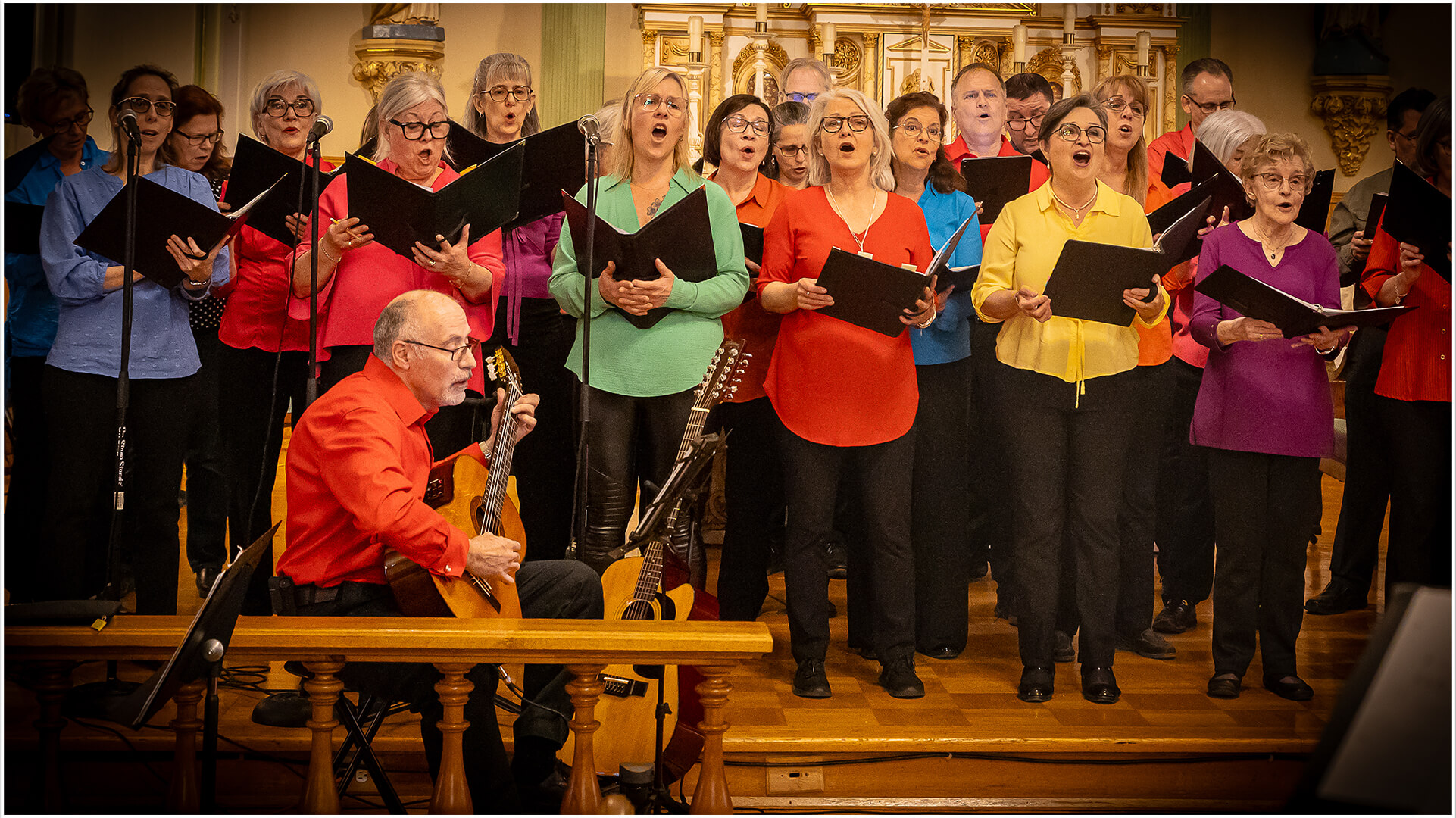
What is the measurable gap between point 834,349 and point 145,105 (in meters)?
1.89

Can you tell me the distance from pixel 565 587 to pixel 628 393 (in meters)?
0.64

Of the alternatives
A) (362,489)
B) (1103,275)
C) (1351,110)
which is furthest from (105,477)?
(1351,110)

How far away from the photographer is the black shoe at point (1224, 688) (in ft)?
9.36

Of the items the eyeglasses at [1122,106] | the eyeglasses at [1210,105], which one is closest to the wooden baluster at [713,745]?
the eyeglasses at [1122,106]

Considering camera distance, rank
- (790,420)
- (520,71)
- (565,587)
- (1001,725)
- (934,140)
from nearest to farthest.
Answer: (565,587) → (1001,725) → (790,420) → (934,140) → (520,71)

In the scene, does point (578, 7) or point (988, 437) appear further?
point (578, 7)

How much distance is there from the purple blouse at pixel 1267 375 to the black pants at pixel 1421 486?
39 cm

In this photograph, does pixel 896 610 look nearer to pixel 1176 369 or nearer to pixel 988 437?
pixel 988 437

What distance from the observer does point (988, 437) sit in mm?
3488

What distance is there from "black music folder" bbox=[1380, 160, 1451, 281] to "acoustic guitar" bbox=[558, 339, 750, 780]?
171 cm

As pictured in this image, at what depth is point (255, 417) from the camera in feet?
10.4

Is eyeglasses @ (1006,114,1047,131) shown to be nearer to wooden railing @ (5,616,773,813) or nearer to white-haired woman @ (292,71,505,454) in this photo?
white-haired woman @ (292,71,505,454)

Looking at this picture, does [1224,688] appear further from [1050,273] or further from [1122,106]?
[1122,106]

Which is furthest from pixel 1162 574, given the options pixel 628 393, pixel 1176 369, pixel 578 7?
pixel 578 7
